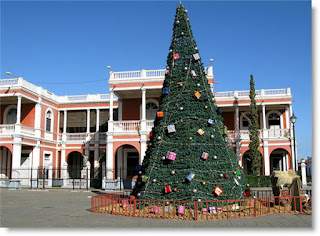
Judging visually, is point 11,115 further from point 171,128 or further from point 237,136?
point 171,128

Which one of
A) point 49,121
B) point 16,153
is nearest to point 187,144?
point 16,153

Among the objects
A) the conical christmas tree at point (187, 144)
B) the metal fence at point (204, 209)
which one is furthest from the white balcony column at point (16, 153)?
the conical christmas tree at point (187, 144)

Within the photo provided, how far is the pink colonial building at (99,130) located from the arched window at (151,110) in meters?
0.09

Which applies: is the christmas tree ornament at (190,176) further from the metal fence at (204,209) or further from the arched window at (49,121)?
the arched window at (49,121)

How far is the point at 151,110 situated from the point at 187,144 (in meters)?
16.9

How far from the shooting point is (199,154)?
9195mm

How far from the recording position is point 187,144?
9.31 metres

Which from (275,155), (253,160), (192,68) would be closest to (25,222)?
(192,68)

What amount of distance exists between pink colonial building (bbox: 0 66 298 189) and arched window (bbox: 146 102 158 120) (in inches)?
3.4

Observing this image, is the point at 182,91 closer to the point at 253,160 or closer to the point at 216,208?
the point at 216,208

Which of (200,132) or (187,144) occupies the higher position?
(200,132)

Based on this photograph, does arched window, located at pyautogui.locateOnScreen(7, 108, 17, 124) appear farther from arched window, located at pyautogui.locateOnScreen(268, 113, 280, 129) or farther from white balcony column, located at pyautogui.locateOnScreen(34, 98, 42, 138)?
arched window, located at pyautogui.locateOnScreen(268, 113, 280, 129)

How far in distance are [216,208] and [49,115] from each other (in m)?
24.7

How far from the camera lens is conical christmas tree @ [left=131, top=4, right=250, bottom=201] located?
8.95 metres
